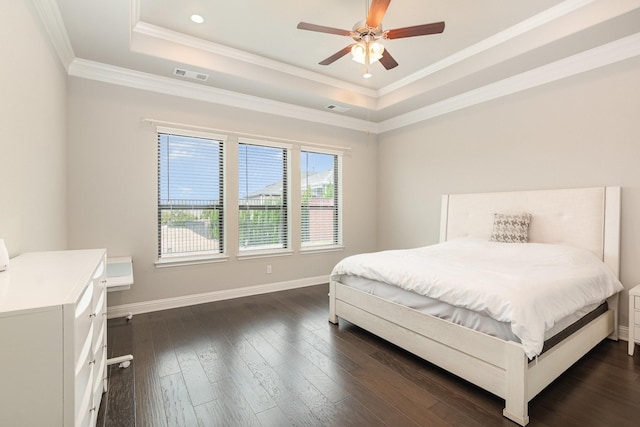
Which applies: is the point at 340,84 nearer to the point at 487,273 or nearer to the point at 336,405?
the point at 487,273

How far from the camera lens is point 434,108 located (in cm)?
455

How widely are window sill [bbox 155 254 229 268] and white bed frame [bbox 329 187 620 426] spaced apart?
170 centimetres

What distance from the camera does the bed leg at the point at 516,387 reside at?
1736 mm

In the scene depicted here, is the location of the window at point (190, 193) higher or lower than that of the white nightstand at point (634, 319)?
higher

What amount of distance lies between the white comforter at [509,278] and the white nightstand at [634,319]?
137mm

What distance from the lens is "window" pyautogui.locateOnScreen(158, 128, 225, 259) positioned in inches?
148

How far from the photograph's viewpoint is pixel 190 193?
3.91 metres

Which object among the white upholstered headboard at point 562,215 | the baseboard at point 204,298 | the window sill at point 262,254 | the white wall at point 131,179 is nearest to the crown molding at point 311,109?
A: the white wall at point 131,179

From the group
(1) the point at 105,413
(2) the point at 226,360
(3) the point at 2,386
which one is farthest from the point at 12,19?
(2) the point at 226,360

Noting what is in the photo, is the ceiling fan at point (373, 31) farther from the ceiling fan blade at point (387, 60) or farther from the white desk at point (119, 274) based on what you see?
the white desk at point (119, 274)

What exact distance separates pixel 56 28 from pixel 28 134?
1123 millimetres

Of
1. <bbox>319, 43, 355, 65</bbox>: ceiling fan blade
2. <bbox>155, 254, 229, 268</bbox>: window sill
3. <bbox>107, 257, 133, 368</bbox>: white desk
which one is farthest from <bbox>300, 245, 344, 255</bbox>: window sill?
<bbox>319, 43, 355, 65</bbox>: ceiling fan blade

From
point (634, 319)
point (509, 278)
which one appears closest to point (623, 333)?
point (634, 319)

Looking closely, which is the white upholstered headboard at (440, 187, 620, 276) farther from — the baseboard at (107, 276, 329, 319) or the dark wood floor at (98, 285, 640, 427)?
the baseboard at (107, 276, 329, 319)
